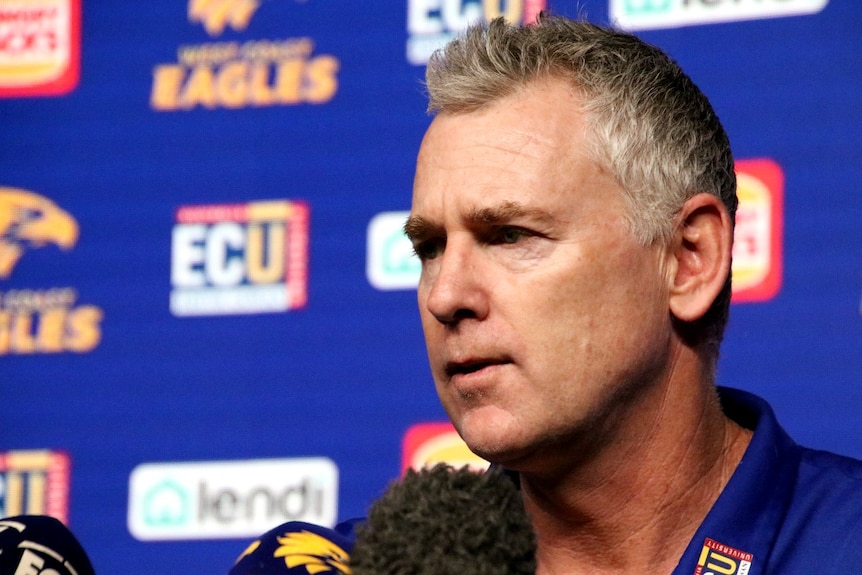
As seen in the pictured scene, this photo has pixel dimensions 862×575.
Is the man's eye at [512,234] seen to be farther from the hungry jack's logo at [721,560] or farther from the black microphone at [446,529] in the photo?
the black microphone at [446,529]

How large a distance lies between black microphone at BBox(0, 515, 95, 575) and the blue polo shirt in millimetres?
621

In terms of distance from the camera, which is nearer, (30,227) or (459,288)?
(459,288)

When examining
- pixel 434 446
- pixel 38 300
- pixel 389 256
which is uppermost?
pixel 389 256

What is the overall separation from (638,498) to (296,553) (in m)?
0.67

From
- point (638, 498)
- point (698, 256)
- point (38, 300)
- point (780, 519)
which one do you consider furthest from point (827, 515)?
point (38, 300)

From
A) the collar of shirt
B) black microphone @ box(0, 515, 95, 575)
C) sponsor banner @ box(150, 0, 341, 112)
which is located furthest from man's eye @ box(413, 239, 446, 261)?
sponsor banner @ box(150, 0, 341, 112)

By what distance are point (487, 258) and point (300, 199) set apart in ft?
4.25

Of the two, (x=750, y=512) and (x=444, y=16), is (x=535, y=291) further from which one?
(x=444, y=16)

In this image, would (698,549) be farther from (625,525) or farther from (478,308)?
(478,308)

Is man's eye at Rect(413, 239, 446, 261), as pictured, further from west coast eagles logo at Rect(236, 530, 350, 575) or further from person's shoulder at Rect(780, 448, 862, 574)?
west coast eagles logo at Rect(236, 530, 350, 575)

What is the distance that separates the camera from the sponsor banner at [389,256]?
2.57 m

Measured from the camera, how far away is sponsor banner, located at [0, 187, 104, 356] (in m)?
2.78

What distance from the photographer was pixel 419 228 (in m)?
1.50

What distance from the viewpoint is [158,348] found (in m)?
2.72
